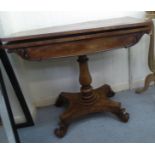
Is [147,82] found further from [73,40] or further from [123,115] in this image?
[73,40]

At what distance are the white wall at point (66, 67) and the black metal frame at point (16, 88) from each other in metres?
0.17

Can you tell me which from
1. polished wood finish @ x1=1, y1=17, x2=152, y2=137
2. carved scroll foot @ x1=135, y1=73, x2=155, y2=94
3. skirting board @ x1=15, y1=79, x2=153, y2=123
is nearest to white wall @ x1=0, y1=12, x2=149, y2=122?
→ skirting board @ x1=15, y1=79, x2=153, y2=123

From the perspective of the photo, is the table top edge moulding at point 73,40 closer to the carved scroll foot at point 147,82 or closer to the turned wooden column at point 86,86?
the turned wooden column at point 86,86

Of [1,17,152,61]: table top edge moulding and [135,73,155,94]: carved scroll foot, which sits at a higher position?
[1,17,152,61]: table top edge moulding

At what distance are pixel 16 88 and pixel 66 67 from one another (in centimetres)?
60

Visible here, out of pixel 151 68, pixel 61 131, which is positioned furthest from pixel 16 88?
pixel 151 68

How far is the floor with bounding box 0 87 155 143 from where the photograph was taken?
146cm

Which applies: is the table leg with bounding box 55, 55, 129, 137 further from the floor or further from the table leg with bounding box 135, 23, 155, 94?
the table leg with bounding box 135, 23, 155, 94

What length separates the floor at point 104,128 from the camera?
146 centimetres

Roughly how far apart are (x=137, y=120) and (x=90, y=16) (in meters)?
1.00

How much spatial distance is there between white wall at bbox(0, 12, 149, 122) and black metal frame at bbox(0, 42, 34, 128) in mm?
174

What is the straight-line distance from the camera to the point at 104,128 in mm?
1584

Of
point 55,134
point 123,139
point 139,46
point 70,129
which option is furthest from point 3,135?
point 139,46

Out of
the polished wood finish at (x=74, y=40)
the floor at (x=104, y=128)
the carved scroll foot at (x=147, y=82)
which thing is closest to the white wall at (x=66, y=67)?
the carved scroll foot at (x=147, y=82)
